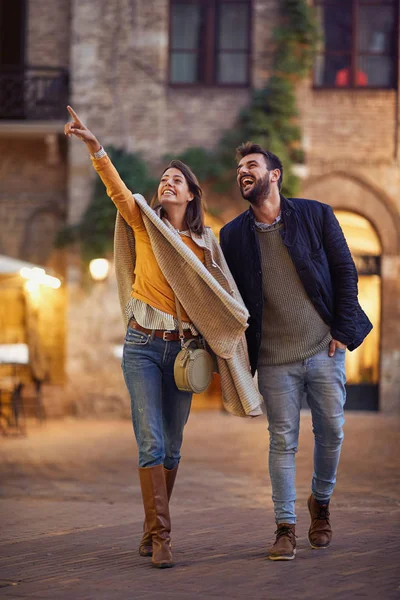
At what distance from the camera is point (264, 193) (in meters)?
5.59

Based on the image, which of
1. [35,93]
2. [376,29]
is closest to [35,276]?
[35,93]

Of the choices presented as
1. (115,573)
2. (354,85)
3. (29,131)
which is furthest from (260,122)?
(115,573)

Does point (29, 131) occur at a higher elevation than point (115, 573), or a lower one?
higher

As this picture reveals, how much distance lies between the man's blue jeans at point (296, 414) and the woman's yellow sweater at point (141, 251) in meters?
0.58

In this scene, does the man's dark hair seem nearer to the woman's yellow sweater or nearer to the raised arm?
the woman's yellow sweater

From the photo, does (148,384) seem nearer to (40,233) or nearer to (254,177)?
(254,177)

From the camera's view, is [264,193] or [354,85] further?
[354,85]

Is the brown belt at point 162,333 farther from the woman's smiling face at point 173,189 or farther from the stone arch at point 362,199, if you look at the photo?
the stone arch at point 362,199

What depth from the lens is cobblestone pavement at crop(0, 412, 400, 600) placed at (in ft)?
15.5

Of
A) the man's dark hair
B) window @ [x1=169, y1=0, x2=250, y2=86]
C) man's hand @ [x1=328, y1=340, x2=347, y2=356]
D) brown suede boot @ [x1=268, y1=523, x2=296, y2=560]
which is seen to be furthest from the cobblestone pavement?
window @ [x1=169, y1=0, x2=250, y2=86]

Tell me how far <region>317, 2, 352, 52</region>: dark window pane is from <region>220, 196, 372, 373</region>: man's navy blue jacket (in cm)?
1209

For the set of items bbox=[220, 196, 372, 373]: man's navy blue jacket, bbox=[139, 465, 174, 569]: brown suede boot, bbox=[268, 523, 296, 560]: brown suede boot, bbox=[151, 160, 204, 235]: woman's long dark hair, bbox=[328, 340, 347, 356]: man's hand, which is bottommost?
bbox=[268, 523, 296, 560]: brown suede boot

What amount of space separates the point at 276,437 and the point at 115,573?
1.06 m

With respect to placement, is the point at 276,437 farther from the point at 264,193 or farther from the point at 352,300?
the point at 264,193
